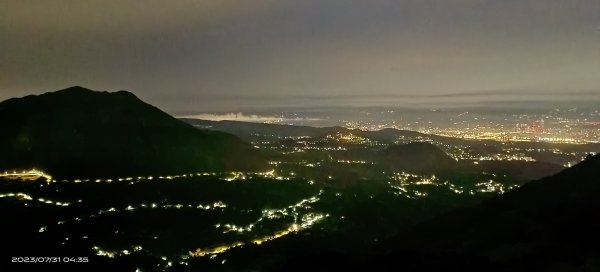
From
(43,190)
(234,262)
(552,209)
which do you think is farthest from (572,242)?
(43,190)

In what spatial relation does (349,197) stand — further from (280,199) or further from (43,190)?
(43,190)

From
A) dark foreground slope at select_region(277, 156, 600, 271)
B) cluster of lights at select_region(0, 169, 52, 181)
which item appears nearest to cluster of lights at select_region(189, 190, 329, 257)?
dark foreground slope at select_region(277, 156, 600, 271)

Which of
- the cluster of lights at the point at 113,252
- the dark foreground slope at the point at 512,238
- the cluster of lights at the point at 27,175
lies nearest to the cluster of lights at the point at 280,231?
the cluster of lights at the point at 113,252

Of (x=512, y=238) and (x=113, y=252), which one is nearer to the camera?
(x=512, y=238)

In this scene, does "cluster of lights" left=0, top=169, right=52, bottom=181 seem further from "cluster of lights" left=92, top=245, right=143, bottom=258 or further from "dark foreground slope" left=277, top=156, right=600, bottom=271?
"dark foreground slope" left=277, top=156, right=600, bottom=271

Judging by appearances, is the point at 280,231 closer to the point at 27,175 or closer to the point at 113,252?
the point at 113,252

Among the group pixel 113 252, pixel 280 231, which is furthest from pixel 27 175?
pixel 280 231

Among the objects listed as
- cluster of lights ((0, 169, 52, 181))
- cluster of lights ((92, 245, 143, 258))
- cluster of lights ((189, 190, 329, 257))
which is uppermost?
cluster of lights ((0, 169, 52, 181))

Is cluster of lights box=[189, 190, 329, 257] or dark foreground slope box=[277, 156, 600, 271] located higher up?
dark foreground slope box=[277, 156, 600, 271]

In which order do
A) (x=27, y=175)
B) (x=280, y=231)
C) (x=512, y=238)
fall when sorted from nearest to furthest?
(x=512, y=238) → (x=280, y=231) → (x=27, y=175)
